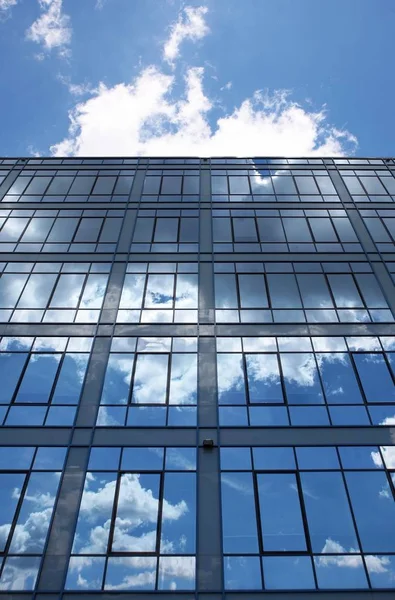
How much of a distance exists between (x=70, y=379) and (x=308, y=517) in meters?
9.79

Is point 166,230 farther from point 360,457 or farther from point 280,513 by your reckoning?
point 280,513

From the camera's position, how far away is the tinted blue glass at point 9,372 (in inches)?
656

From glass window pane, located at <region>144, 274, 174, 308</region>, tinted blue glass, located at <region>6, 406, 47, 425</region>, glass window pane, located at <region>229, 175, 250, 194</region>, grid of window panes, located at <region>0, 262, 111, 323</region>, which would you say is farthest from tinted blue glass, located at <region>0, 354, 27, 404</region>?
glass window pane, located at <region>229, 175, 250, 194</region>

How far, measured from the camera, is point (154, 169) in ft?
98.8

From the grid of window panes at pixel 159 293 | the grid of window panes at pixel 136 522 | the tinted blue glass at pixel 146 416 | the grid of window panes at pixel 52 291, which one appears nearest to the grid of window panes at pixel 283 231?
the grid of window panes at pixel 159 293

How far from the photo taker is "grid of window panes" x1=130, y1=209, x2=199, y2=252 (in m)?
23.4

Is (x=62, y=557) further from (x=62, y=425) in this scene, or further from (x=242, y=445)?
(x=242, y=445)

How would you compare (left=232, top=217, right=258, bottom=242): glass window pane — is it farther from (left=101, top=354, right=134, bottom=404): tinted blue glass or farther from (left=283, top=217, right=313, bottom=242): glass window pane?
(left=101, top=354, right=134, bottom=404): tinted blue glass

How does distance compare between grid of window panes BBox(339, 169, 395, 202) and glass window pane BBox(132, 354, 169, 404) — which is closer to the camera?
glass window pane BBox(132, 354, 169, 404)

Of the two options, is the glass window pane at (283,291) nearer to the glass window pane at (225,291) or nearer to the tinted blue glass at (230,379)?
the glass window pane at (225,291)

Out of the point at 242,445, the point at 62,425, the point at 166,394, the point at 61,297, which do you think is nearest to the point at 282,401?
the point at 242,445

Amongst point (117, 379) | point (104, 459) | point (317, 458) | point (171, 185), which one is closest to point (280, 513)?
point (317, 458)

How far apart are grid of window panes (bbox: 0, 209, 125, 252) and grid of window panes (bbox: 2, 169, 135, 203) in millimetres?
1582

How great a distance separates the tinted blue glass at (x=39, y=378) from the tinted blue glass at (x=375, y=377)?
1215cm
